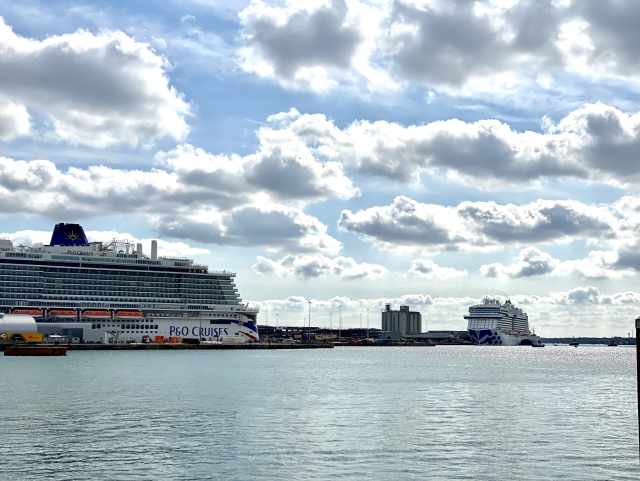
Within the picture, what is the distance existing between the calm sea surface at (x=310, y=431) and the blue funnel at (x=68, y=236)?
318 ft

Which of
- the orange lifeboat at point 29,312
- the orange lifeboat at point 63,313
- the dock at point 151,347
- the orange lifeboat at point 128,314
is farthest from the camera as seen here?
the orange lifeboat at point 128,314

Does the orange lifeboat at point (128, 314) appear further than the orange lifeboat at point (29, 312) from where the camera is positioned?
Yes

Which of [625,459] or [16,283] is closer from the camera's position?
[625,459]

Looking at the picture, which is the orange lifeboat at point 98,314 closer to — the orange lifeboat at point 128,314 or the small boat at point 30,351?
the orange lifeboat at point 128,314

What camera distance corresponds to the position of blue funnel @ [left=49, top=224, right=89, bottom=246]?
6220 inches

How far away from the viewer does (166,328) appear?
154 m

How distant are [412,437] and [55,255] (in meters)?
129

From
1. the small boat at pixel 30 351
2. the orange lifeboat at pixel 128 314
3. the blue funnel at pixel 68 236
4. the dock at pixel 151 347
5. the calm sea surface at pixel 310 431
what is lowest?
the dock at pixel 151 347

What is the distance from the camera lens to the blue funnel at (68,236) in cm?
15800

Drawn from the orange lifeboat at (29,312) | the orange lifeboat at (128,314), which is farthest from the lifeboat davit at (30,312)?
the orange lifeboat at (128,314)

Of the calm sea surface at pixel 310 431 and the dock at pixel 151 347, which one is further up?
the calm sea surface at pixel 310 431

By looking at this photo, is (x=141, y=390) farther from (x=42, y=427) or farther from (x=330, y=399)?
(x=42, y=427)

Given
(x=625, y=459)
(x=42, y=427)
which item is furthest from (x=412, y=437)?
(x=42, y=427)

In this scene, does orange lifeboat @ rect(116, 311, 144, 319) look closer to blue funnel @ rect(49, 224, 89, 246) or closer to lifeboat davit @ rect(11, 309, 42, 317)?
lifeboat davit @ rect(11, 309, 42, 317)
